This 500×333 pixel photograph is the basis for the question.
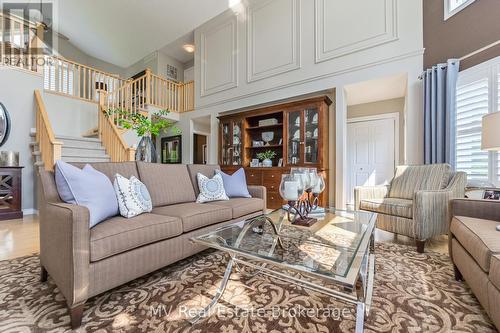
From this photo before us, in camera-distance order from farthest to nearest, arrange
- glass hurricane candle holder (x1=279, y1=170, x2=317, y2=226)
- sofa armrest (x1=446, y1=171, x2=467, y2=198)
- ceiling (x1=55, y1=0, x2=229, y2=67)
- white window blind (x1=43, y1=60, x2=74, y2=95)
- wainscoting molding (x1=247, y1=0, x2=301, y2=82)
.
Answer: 1. ceiling (x1=55, y1=0, x2=229, y2=67)
2. white window blind (x1=43, y1=60, x2=74, y2=95)
3. wainscoting molding (x1=247, y1=0, x2=301, y2=82)
4. sofa armrest (x1=446, y1=171, x2=467, y2=198)
5. glass hurricane candle holder (x1=279, y1=170, x2=317, y2=226)

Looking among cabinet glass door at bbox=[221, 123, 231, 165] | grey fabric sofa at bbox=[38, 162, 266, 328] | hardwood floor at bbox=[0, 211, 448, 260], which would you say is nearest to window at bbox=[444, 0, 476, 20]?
hardwood floor at bbox=[0, 211, 448, 260]

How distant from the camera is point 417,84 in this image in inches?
126

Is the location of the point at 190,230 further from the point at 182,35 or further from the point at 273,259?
the point at 182,35

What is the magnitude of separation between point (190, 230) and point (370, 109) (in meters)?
4.57

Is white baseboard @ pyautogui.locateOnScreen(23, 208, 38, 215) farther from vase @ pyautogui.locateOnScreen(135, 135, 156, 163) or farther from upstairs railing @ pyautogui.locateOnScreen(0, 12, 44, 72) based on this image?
vase @ pyautogui.locateOnScreen(135, 135, 156, 163)

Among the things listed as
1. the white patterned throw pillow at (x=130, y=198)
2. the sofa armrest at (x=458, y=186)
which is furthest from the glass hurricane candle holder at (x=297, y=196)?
the sofa armrest at (x=458, y=186)

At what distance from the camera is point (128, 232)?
1396 mm

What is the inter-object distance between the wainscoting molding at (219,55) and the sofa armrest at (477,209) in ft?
14.4

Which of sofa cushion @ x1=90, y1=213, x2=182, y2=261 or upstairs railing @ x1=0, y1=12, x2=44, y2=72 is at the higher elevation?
upstairs railing @ x1=0, y1=12, x2=44, y2=72

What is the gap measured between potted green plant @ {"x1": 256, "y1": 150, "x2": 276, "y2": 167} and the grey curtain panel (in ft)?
8.02

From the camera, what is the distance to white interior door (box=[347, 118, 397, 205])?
4.62 meters

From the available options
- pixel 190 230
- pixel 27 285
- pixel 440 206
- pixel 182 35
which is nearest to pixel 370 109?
pixel 440 206

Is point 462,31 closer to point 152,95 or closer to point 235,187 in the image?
point 235,187

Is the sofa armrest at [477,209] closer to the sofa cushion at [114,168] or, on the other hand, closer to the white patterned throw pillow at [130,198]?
the white patterned throw pillow at [130,198]
